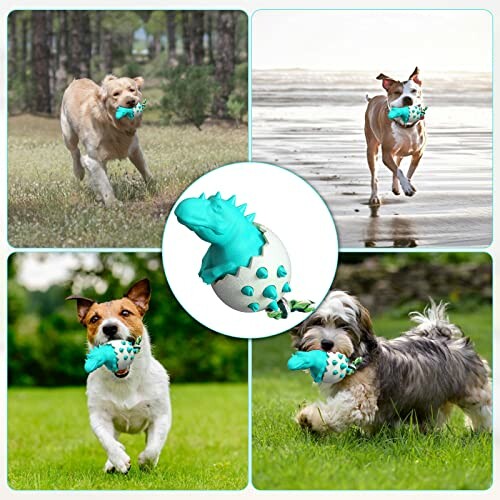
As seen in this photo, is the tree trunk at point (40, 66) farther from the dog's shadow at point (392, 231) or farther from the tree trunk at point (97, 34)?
the dog's shadow at point (392, 231)

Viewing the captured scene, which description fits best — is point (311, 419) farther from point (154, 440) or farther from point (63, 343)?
point (63, 343)

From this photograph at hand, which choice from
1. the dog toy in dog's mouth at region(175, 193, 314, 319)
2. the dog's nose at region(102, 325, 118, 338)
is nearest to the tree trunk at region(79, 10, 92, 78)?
the dog toy in dog's mouth at region(175, 193, 314, 319)

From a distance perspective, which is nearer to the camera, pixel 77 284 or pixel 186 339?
pixel 77 284

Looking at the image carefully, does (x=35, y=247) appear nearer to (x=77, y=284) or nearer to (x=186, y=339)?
(x=77, y=284)

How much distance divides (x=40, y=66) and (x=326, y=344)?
1.66m

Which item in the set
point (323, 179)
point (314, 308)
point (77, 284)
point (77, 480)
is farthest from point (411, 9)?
point (77, 480)

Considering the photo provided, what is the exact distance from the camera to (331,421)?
A: 3.79 meters

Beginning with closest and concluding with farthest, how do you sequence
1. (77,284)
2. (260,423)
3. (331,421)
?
(331,421) < (260,423) < (77,284)

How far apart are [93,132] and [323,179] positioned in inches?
37.4

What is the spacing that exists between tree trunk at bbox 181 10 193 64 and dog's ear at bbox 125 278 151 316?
Result: 957 mm

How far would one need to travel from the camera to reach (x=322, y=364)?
3.70 m

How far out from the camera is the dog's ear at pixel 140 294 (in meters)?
3.89

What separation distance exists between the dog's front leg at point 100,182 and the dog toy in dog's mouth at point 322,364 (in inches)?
39.7

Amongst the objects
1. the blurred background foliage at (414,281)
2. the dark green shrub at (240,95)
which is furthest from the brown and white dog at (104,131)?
the blurred background foliage at (414,281)
